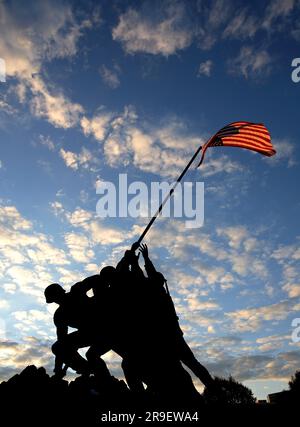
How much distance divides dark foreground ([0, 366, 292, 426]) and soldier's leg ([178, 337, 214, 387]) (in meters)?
0.69

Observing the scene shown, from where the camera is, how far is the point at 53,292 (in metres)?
6.55

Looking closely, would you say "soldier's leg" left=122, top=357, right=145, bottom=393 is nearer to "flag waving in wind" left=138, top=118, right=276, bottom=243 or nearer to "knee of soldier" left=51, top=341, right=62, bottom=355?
"knee of soldier" left=51, top=341, right=62, bottom=355

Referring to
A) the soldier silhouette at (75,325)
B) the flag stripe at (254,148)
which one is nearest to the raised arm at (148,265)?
the soldier silhouette at (75,325)

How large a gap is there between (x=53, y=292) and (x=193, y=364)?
292 cm

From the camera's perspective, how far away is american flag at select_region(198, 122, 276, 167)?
9.35 m

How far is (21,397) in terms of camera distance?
4336mm

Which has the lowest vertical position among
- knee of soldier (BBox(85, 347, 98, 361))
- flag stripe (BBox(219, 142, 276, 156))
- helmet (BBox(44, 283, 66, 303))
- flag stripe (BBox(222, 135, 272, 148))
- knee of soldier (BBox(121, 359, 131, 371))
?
knee of soldier (BBox(121, 359, 131, 371))

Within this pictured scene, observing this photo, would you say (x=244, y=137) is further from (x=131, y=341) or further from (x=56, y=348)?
(x=56, y=348)

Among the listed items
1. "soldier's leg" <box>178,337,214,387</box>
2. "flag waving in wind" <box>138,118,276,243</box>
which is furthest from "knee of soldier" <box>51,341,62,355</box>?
"flag waving in wind" <box>138,118,276,243</box>

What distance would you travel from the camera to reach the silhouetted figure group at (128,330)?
5973 mm
